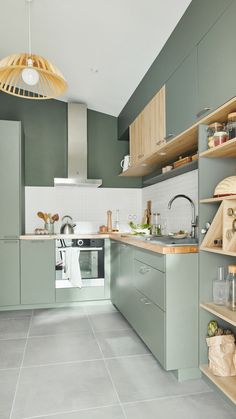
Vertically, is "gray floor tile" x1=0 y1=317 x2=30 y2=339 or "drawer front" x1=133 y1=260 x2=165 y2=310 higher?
"drawer front" x1=133 y1=260 x2=165 y2=310

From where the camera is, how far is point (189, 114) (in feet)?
6.86

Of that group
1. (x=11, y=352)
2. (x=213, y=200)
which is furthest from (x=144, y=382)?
(x=213, y=200)

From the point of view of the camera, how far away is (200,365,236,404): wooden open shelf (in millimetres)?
1595

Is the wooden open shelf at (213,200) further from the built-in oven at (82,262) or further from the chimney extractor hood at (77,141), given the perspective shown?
the chimney extractor hood at (77,141)

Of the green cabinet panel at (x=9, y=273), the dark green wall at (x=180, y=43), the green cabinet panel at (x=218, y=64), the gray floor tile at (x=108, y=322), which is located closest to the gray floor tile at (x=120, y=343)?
the gray floor tile at (x=108, y=322)

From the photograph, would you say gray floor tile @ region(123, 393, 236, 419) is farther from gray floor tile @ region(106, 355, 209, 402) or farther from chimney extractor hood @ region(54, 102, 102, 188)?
chimney extractor hood @ region(54, 102, 102, 188)

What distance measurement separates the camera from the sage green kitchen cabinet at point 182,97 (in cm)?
204

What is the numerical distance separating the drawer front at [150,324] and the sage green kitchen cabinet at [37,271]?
133 centimetres

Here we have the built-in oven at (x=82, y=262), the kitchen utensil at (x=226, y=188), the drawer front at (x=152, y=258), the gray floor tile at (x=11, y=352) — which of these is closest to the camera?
the kitchen utensil at (x=226, y=188)

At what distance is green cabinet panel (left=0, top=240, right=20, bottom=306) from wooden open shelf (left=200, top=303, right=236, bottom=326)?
2353 millimetres

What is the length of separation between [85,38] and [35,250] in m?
2.30

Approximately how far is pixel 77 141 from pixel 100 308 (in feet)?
7.33

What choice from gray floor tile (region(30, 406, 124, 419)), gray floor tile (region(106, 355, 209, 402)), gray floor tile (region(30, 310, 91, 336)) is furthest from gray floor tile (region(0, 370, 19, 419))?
gray floor tile (region(30, 310, 91, 336))

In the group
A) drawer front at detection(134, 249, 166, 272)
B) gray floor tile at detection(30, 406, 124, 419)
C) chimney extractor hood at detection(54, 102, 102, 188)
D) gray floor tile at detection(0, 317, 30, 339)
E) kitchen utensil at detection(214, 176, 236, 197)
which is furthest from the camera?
chimney extractor hood at detection(54, 102, 102, 188)
